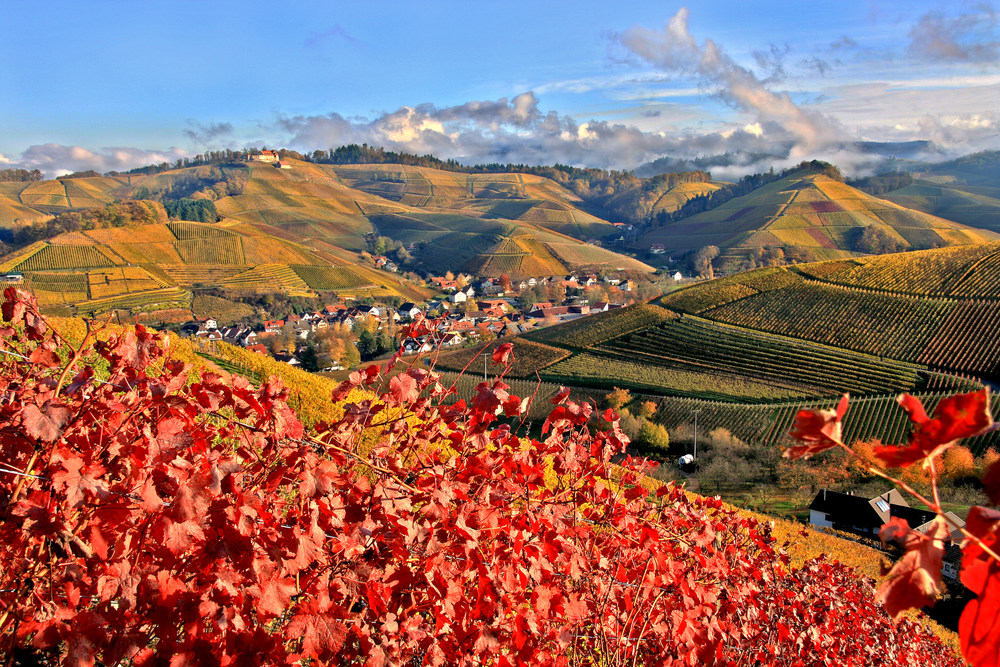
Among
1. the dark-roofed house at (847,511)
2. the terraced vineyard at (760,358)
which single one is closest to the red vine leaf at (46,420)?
the dark-roofed house at (847,511)

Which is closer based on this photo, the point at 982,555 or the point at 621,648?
the point at 982,555

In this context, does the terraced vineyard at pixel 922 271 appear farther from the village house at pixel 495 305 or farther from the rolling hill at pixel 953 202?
the rolling hill at pixel 953 202

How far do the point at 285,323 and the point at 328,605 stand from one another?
216 feet

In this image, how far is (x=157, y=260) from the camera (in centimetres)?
8069

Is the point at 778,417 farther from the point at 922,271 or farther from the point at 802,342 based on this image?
the point at 922,271

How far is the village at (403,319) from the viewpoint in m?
47.1

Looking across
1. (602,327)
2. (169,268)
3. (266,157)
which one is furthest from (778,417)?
(266,157)

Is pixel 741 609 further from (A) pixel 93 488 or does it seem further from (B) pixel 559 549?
(A) pixel 93 488

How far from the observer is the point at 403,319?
66.1m

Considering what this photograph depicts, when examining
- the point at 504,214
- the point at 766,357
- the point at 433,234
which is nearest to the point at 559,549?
the point at 766,357

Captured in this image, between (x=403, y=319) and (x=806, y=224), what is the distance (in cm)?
9720

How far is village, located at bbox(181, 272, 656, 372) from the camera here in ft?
154

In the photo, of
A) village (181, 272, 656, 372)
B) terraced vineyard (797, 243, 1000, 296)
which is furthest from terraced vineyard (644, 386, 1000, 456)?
terraced vineyard (797, 243, 1000, 296)

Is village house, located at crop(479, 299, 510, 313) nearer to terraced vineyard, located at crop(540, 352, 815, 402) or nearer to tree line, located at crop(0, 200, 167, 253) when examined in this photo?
terraced vineyard, located at crop(540, 352, 815, 402)
